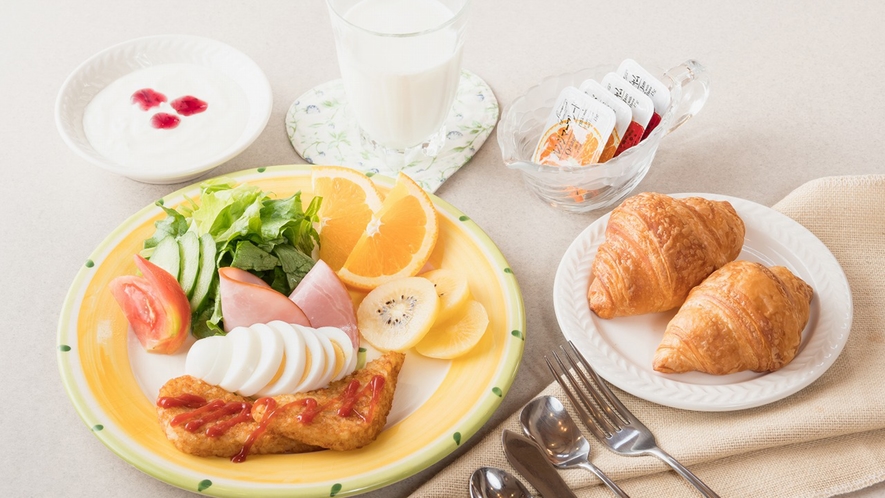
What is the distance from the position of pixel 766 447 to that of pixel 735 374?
0.52ft

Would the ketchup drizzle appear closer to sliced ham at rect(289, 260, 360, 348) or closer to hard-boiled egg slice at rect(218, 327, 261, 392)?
hard-boiled egg slice at rect(218, 327, 261, 392)

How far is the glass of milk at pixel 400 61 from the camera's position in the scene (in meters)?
1.73

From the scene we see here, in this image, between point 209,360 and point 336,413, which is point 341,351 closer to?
point 336,413

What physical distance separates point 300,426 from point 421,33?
0.88 m

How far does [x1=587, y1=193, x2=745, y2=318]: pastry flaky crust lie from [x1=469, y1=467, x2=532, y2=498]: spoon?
1.37 feet

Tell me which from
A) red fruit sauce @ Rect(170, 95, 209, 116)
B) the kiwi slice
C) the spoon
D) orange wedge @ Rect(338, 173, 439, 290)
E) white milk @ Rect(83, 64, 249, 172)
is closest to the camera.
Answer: the spoon

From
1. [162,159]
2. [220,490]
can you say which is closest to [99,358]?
[220,490]

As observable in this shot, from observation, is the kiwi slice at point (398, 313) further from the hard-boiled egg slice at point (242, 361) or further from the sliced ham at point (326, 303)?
the hard-boiled egg slice at point (242, 361)

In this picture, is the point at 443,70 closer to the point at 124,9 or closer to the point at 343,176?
the point at 343,176

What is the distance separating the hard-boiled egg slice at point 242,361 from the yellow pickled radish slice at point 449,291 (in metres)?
0.37

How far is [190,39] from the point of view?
2135 mm

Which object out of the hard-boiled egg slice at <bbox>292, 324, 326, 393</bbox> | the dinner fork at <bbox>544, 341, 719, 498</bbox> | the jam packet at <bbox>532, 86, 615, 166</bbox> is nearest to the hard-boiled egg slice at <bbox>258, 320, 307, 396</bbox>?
the hard-boiled egg slice at <bbox>292, 324, 326, 393</bbox>

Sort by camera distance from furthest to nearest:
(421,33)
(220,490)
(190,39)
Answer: (190,39) < (421,33) < (220,490)

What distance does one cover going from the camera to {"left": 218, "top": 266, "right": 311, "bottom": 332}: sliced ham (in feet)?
4.83
